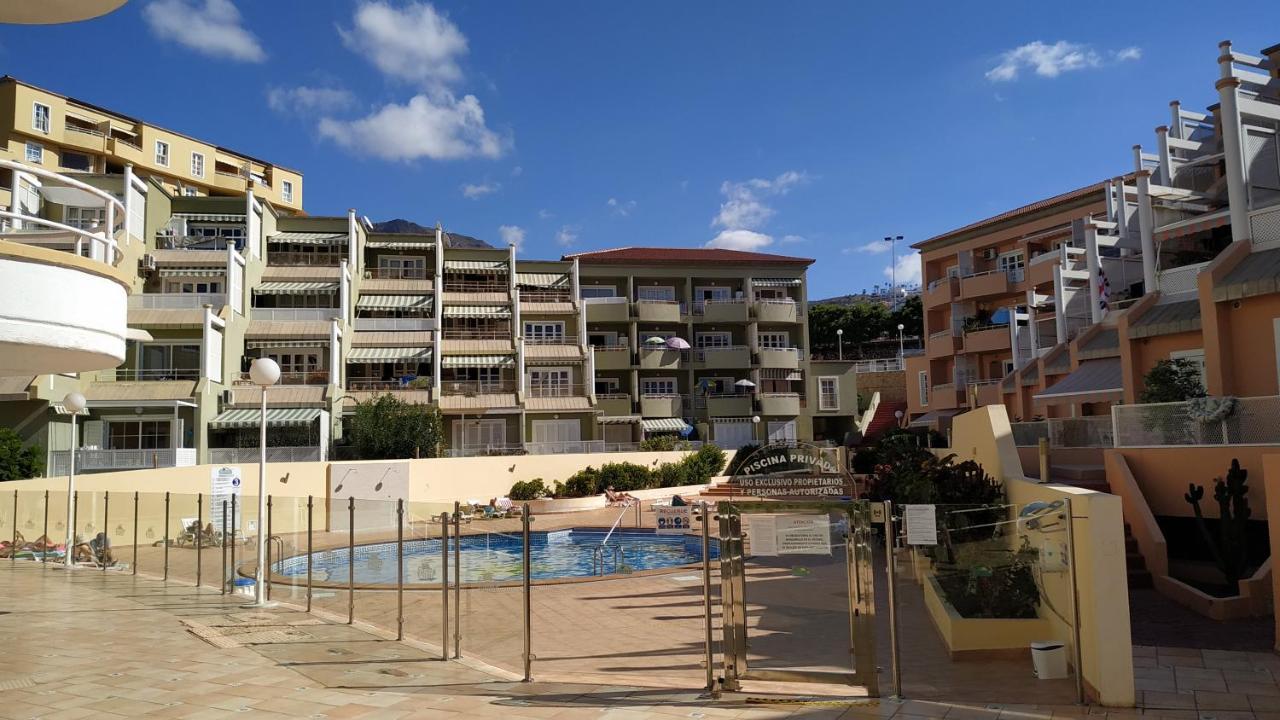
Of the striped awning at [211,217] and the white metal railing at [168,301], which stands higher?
the striped awning at [211,217]

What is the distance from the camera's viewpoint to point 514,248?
5009 centimetres

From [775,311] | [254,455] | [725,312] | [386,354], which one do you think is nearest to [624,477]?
[254,455]

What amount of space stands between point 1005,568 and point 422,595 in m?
7.05

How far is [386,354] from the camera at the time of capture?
44562 mm

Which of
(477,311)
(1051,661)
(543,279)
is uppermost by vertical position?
(543,279)

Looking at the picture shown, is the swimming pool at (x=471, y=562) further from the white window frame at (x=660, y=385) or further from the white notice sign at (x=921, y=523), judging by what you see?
the white window frame at (x=660, y=385)

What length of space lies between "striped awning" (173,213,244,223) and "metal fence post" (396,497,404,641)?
37.7 meters

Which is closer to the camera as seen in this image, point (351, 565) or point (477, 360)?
point (351, 565)

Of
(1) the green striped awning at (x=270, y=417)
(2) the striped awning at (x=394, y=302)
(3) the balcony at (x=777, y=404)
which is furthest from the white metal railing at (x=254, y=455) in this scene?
(3) the balcony at (x=777, y=404)

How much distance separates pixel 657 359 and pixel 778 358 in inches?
295

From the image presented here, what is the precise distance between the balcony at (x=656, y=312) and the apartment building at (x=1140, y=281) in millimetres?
14848

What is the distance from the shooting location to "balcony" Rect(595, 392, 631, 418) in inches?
1969

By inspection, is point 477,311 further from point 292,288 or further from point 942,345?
point 942,345

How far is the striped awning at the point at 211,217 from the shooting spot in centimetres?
4309
